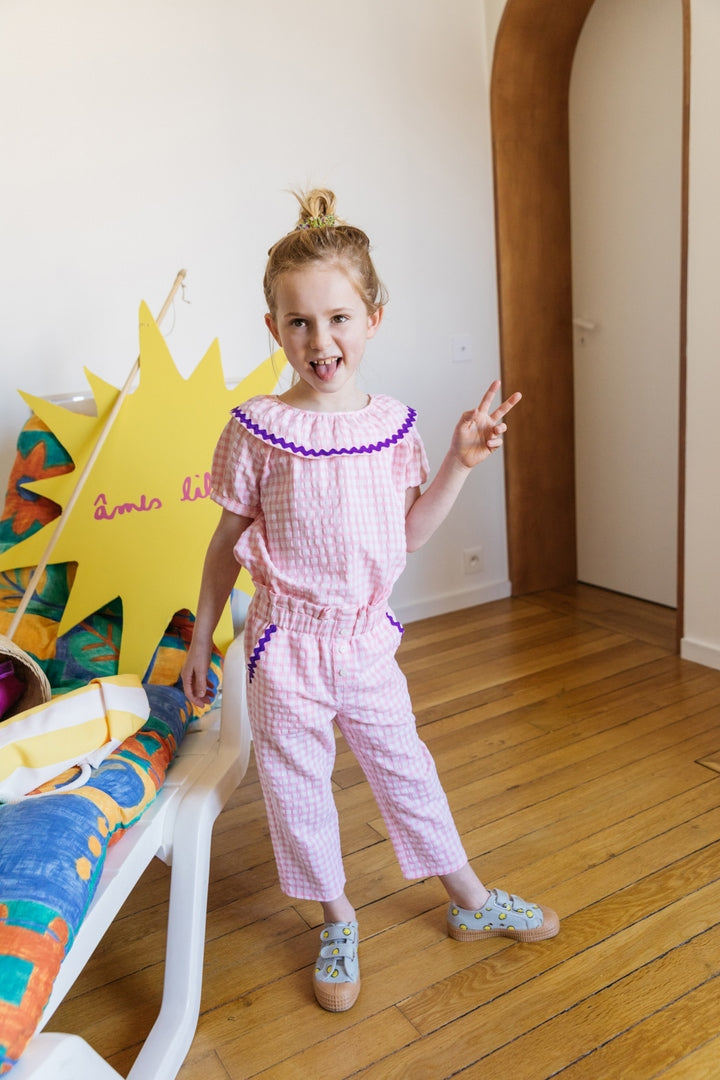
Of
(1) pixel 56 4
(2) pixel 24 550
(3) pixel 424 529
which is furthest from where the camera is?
(1) pixel 56 4

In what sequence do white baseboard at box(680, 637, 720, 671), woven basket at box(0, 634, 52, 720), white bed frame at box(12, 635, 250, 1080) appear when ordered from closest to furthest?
1. white bed frame at box(12, 635, 250, 1080)
2. woven basket at box(0, 634, 52, 720)
3. white baseboard at box(680, 637, 720, 671)

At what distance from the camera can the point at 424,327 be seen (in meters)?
2.77

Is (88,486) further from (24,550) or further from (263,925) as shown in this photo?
(263,925)

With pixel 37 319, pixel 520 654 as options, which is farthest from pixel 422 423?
pixel 37 319

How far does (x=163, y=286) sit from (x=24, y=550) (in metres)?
0.97

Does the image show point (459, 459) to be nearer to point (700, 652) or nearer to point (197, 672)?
point (197, 672)

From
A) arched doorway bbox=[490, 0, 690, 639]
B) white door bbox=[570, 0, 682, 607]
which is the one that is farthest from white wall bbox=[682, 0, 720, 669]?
arched doorway bbox=[490, 0, 690, 639]

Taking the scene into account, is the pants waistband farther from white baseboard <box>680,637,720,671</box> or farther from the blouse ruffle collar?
white baseboard <box>680,637,720,671</box>

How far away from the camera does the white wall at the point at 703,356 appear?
2.13 m

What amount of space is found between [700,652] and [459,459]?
56.1 inches

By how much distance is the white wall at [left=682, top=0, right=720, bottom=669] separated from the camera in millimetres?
2133

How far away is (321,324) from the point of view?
46.8 inches

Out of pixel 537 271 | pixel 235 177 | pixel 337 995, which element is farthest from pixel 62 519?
pixel 537 271

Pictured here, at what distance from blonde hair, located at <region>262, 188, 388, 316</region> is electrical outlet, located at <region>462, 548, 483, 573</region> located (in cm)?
180
